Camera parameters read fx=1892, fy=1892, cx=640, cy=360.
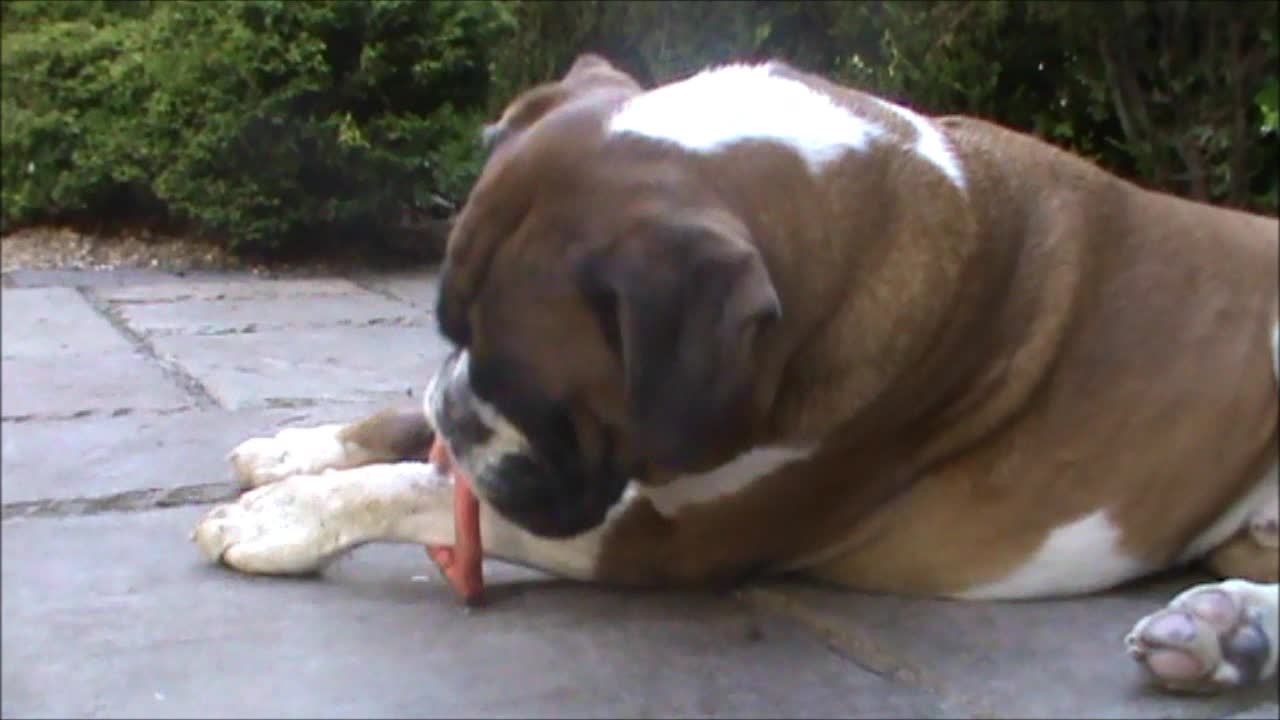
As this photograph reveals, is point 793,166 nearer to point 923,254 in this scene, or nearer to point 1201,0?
point 923,254

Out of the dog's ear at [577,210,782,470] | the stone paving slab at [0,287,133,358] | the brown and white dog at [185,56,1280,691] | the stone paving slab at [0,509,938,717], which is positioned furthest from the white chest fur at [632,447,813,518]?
the stone paving slab at [0,287,133,358]

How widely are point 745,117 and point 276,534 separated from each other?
2.41ft

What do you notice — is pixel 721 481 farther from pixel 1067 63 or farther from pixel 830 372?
pixel 1067 63

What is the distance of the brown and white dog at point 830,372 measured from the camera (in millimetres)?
1912

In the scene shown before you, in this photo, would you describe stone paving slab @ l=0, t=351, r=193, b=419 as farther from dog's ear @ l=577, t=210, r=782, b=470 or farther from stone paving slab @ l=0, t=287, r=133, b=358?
dog's ear @ l=577, t=210, r=782, b=470

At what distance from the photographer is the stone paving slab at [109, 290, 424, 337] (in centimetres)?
188

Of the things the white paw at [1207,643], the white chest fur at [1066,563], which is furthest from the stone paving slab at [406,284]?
the white paw at [1207,643]

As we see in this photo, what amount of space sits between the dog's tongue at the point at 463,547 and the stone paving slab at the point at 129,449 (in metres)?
0.30

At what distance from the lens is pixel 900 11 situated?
14.3 ft

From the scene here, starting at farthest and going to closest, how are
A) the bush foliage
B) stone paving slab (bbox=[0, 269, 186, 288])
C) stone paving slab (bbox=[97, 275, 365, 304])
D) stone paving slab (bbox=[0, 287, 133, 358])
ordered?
stone paving slab (bbox=[97, 275, 365, 304])
the bush foliage
stone paving slab (bbox=[0, 269, 186, 288])
stone paving slab (bbox=[0, 287, 133, 358])

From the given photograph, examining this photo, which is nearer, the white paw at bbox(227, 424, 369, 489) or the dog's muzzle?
the dog's muzzle

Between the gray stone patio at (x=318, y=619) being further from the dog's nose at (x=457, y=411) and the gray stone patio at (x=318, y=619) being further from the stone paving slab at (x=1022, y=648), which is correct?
the dog's nose at (x=457, y=411)

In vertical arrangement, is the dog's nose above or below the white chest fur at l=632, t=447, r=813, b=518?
above

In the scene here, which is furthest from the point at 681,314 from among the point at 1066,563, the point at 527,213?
the point at 1066,563
